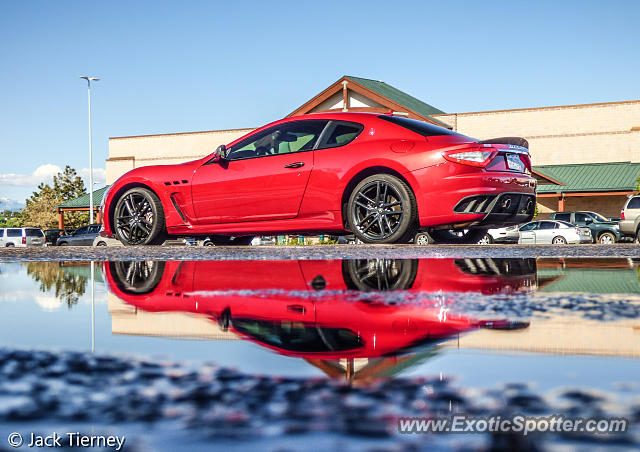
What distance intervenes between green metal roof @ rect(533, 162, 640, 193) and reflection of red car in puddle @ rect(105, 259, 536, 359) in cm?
3548

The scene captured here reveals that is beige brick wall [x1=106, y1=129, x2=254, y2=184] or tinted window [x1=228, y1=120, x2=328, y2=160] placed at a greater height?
beige brick wall [x1=106, y1=129, x2=254, y2=184]

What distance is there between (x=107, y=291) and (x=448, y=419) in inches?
95.8

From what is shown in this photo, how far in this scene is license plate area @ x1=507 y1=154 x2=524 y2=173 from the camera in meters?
6.93

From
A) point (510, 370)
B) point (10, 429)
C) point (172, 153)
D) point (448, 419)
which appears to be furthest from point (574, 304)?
point (172, 153)

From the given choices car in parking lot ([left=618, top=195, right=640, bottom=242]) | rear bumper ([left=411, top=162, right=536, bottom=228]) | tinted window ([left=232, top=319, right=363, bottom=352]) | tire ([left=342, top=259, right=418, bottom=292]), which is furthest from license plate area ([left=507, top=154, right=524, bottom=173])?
car in parking lot ([left=618, top=195, right=640, bottom=242])

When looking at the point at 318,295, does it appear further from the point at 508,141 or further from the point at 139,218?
the point at 139,218

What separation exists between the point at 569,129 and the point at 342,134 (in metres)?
39.8

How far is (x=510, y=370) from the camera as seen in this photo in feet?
4.48

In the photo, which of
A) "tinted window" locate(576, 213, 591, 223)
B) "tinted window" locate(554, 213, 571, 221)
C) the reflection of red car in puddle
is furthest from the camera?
"tinted window" locate(554, 213, 571, 221)

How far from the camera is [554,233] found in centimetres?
2858

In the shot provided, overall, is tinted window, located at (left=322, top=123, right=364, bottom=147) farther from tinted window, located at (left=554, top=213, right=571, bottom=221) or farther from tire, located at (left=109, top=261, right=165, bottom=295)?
tinted window, located at (left=554, top=213, right=571, bottom=221)

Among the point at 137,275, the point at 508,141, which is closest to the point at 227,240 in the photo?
the point at 508,141

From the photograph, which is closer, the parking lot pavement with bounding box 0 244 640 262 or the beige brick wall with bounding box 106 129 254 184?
the parking lot pavement with bounding box 0 244 640 262

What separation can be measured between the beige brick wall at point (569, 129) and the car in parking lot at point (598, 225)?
12.2m
